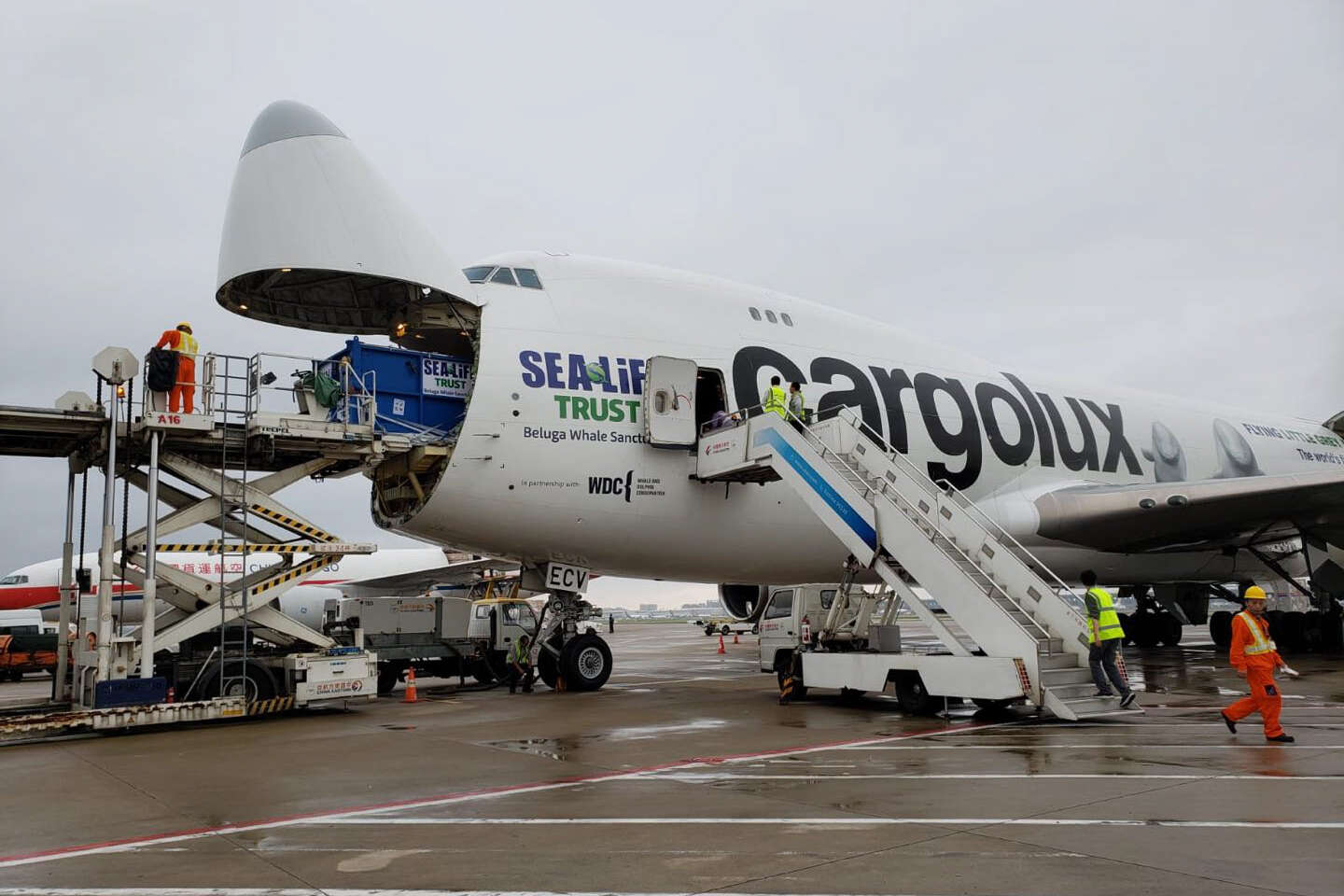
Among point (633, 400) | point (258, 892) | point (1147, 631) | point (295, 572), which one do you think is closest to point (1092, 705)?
point (633, 400)

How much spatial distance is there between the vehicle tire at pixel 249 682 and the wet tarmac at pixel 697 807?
124cm

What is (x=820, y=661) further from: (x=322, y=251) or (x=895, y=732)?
(x=322, y=251)

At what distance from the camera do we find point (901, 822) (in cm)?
591

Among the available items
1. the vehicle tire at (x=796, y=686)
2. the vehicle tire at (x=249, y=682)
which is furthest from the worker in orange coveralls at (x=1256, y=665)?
the vehicle tire at (x=249, y=682)

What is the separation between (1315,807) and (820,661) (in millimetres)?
7431

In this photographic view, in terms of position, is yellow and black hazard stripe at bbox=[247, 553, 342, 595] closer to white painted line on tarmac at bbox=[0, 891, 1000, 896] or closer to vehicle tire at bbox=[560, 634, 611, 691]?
vehicle tire at bbox=[560, 634, 611, 691]

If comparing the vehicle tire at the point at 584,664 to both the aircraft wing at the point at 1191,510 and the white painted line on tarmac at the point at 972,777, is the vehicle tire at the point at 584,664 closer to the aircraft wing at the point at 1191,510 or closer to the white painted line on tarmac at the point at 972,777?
the white painted line on tarmac at the point at 972,777

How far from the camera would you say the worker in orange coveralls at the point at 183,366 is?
1301 centimetres

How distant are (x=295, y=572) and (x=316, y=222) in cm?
464

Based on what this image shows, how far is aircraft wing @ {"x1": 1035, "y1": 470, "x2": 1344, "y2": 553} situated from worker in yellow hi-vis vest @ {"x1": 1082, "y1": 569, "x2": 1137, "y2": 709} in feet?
22.8

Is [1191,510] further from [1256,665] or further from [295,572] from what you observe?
[295,572]

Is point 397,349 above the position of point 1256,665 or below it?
above

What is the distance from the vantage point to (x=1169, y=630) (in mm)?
26578

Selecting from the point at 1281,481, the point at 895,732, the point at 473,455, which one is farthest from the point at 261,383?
the point at 1281,481
